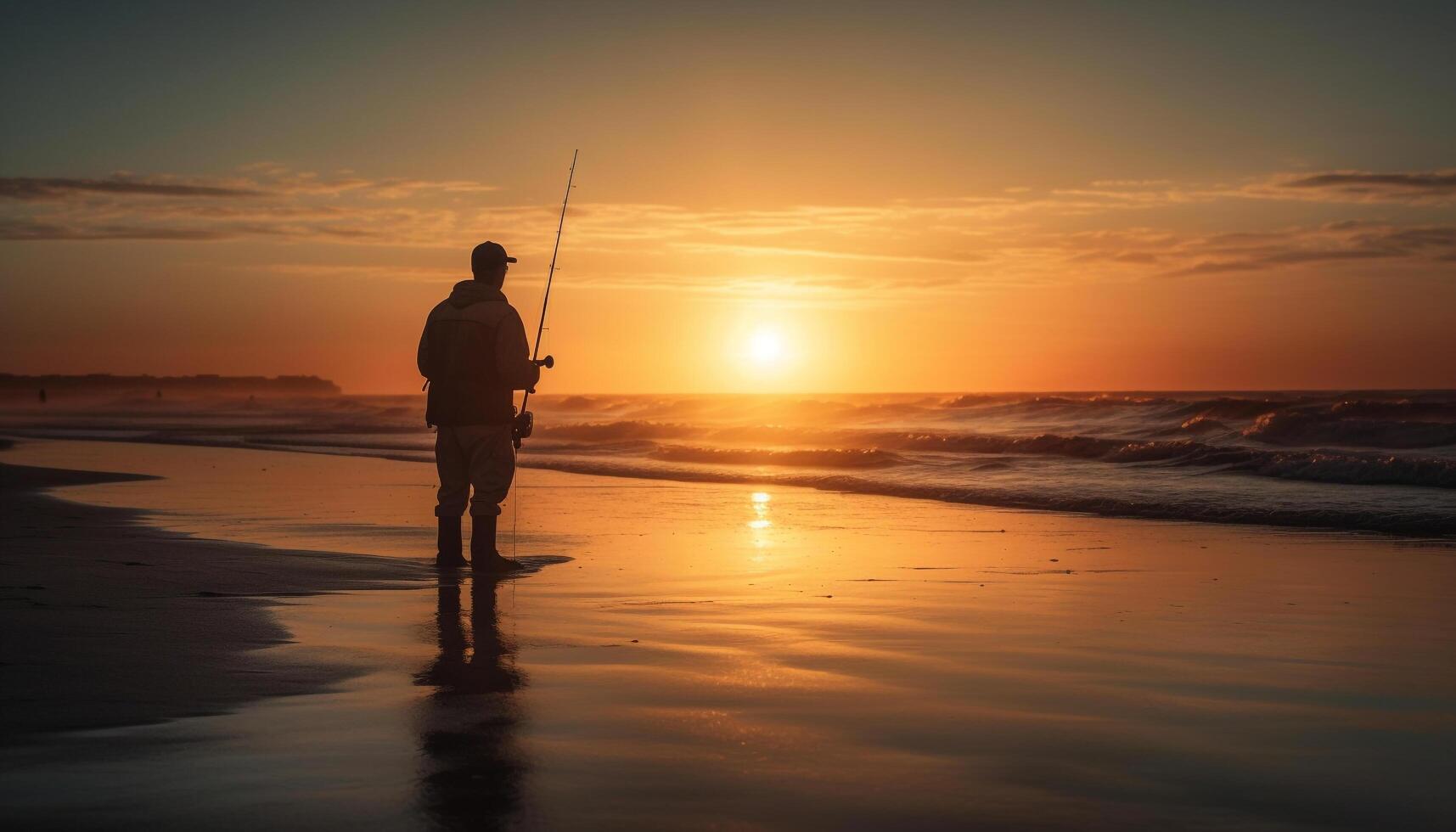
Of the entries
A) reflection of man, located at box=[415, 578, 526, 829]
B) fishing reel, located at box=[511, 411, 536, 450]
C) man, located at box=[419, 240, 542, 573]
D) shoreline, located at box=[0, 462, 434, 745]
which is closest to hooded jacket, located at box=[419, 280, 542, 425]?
man, located at box=[419, 240, 542, 573]

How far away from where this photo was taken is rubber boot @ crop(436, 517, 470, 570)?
7793 mm

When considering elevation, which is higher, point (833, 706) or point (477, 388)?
point (477, 388)

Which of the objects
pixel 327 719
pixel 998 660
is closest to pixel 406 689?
pixel 327 719

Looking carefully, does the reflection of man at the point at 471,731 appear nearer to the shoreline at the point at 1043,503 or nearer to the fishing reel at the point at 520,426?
the fishing reel at the point at 520,426

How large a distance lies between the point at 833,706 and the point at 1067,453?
18.3m

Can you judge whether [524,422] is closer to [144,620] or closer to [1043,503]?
[144,620]

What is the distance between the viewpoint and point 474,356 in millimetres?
7527

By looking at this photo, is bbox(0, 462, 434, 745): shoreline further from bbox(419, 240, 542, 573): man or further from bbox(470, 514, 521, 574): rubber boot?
bbox(419, 240, 542, 573): man

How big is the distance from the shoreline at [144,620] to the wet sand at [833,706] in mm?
160

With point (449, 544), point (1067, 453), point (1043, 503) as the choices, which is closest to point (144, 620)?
point (449, 544)

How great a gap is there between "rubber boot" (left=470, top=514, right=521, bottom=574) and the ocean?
6.59 m

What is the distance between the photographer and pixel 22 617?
5363mm

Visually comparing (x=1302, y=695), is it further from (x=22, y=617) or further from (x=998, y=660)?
(x=22, y=617)

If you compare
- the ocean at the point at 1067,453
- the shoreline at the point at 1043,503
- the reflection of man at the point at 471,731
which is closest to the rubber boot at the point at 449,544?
the reflection of man at the point at 471,731
